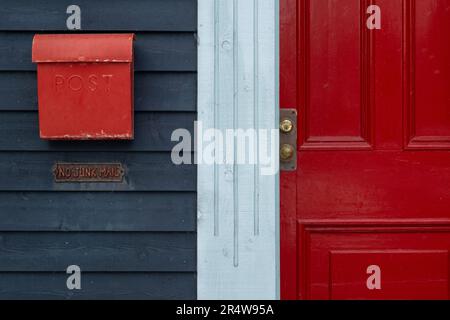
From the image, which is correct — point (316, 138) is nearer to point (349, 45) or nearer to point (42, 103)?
point (349, 45)

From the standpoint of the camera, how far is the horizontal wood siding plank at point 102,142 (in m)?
3.08

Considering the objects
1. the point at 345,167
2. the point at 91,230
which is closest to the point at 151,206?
the point at 91,230

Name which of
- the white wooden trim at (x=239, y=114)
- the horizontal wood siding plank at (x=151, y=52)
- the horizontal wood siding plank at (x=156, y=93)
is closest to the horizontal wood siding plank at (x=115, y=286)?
the white wooden trim at (x=239, y=114)

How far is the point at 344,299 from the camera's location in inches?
125

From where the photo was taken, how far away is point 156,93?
308cm

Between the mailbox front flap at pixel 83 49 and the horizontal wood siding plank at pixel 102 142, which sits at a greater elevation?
the mailbox front flap at pixel 83 49

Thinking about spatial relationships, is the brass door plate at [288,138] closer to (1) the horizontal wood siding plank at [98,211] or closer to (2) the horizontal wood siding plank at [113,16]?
(1) the horizontal wood siding plank at [98,211]

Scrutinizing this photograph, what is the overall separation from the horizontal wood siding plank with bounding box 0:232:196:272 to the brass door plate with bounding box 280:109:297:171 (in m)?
0.50

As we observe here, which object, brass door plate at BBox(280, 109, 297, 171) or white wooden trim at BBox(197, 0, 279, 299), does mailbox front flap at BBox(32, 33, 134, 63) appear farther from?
brass door plate at BBox(280, 109, 297, 171)

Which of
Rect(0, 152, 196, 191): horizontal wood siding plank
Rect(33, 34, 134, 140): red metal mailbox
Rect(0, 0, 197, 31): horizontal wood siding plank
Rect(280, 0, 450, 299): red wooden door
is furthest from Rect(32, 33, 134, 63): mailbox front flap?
Rect(280, 0, 450, 299): red wooden door

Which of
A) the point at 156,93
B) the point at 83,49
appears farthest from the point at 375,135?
the point at 83,49

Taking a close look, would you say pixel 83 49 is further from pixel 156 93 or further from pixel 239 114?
pixel 239 114

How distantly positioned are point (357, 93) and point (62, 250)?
1.41 meters

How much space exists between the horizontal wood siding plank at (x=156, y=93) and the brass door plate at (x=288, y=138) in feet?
1.27
